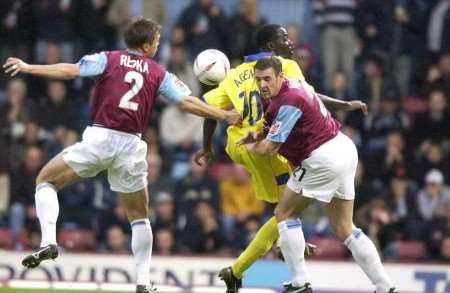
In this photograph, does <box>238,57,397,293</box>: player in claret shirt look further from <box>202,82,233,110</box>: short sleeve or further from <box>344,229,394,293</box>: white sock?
<box>202,82,233,110</box>: short sleeve

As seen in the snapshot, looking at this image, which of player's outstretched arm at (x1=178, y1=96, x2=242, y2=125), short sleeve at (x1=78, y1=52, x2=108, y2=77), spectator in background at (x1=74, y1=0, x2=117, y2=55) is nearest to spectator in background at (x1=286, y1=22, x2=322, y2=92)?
spectator in background at (x1=74, y1=0, x2=117, y2=55)

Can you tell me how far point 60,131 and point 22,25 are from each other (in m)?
2.30

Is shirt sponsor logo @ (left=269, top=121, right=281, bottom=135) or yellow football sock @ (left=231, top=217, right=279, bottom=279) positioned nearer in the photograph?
shirt sponsor logo @ (left=269, top=121, right=281, bottom=135)

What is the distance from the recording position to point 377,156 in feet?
57.6

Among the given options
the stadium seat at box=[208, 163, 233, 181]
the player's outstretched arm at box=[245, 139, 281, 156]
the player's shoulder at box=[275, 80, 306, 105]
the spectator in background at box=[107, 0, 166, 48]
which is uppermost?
the spectator in background at box=[107, 0, 166, 48]

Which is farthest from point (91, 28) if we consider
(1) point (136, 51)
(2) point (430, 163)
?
(1) point (136, 51)

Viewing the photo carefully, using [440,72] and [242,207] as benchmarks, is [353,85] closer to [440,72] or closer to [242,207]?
[440,72]

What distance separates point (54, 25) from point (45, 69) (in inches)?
329

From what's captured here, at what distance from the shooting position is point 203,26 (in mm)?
18641

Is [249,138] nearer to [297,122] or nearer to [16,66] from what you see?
[297,122]

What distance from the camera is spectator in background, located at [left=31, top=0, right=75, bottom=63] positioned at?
61.5 ft

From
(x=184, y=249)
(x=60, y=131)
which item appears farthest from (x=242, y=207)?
(x=60, y=131)

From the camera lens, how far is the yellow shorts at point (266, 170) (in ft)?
38.0

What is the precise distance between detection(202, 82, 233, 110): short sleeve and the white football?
0.24 ft
